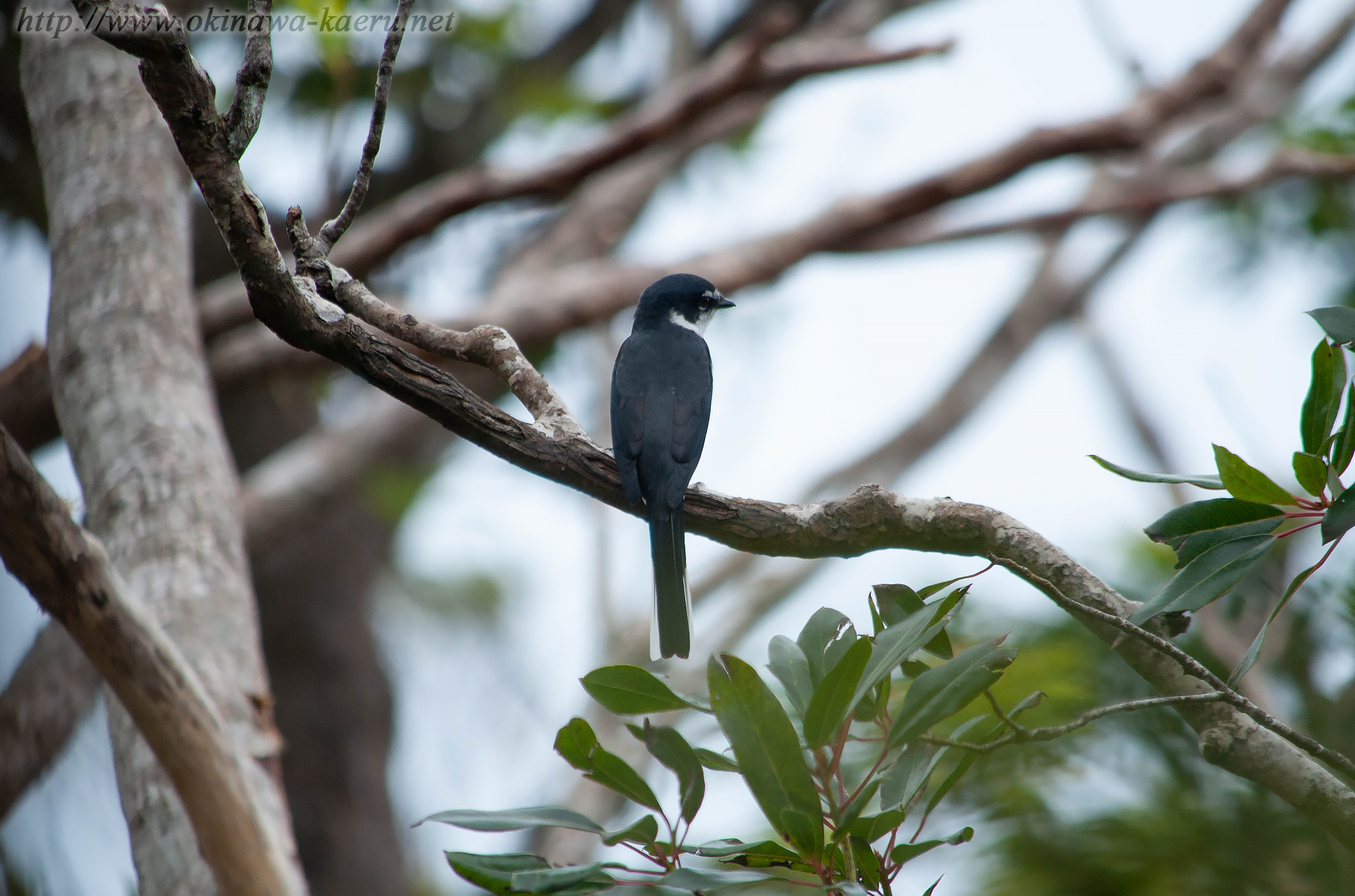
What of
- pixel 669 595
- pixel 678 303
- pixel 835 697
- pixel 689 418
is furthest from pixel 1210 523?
pixel 678 303

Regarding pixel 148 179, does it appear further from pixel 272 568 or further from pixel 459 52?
pixel 272 568

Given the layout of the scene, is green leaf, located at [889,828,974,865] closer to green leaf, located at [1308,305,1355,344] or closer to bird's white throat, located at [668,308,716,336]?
green leaf, located at [1308,305,1355,344]

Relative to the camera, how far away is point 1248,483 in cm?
183

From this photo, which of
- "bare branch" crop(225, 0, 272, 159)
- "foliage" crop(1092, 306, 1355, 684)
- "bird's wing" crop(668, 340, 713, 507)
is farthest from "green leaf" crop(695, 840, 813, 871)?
"bare branch" crop(225, 0, 272, 159)

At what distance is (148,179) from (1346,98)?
8.15 m

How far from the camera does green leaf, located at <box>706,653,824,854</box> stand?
1.69 metres

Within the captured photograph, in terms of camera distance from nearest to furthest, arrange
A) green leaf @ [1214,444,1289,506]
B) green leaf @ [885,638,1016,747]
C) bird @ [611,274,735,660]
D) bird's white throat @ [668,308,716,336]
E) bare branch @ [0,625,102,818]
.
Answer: green leaf @ [885,638,1016,747] < green leaf @ [1214,444,1289,506] < bird @ [611,274,735,660] < bare branch @ [0,625,102,818] < bird's white throat @ [668,308,716,336]

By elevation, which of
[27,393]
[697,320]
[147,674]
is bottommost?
[147,674]

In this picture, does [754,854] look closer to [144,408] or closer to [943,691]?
[943,691]

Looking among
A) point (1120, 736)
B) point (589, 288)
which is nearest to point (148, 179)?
point (589, 288)

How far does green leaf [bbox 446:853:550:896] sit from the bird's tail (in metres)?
1.68

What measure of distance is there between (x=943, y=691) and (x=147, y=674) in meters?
1.97

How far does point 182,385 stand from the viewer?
13.8ft

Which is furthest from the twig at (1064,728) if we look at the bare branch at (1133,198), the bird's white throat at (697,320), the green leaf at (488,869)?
the bare branch at (1133,198)
